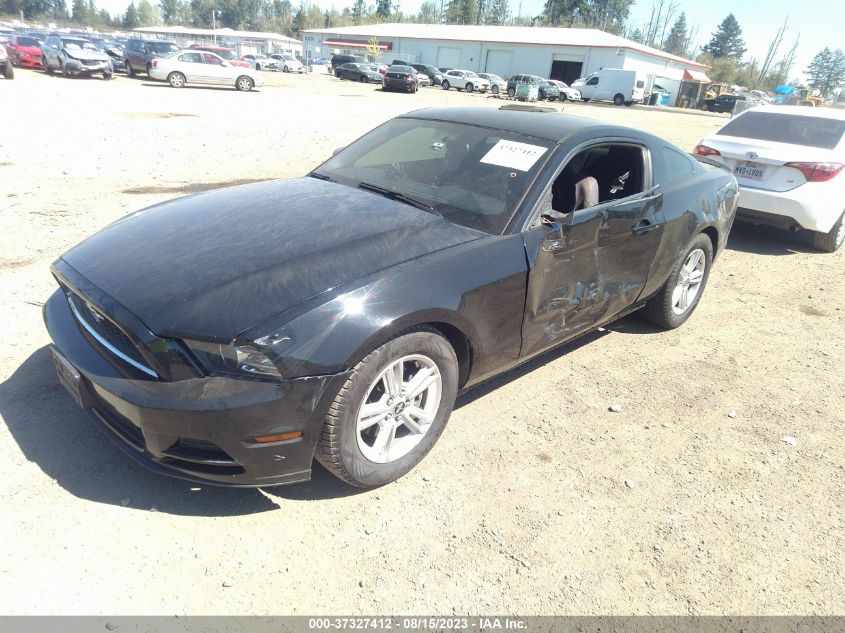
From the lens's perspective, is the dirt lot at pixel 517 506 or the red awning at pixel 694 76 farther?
the red awning at pixel 694 76

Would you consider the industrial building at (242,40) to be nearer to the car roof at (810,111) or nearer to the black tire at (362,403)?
the car roof at (810,111)

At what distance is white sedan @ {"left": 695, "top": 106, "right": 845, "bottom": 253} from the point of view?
6332 millimetres

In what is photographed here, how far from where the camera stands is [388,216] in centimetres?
301

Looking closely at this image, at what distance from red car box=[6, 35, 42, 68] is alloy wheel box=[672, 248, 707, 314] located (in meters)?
31.5

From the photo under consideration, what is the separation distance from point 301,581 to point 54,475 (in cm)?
129

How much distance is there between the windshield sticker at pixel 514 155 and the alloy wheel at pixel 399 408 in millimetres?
1307

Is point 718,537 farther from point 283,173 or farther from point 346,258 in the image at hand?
point 283,173

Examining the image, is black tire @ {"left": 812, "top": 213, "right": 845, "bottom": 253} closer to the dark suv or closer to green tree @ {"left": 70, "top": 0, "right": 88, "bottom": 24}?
the dark suv

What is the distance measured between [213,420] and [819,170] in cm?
686

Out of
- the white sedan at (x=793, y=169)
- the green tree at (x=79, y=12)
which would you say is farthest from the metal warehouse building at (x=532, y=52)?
the green tree at (x=79, y=12)

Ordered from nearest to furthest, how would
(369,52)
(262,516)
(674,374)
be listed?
(262,516) < (674,374) < (369,52)

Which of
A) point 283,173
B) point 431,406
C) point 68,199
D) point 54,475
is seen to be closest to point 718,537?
point 431,406

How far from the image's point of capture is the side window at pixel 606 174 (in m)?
3.64

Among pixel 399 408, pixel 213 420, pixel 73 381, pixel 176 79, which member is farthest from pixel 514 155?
pixel 176 79
